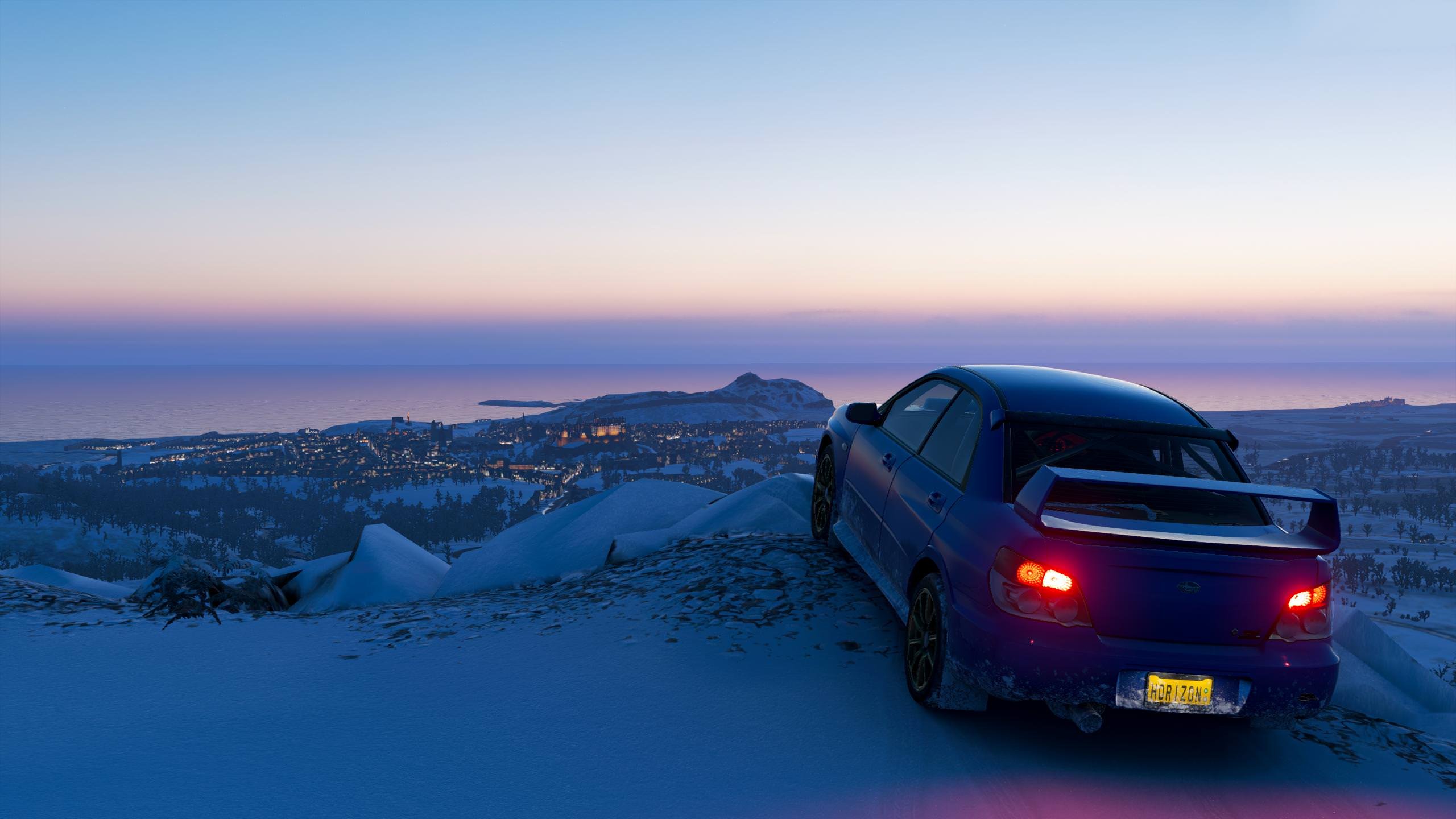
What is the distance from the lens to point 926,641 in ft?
14.0

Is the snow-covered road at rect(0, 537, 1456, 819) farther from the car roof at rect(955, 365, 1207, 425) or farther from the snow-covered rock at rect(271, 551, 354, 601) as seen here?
the snow-covered rock at rect(271, 551, 354, 601)

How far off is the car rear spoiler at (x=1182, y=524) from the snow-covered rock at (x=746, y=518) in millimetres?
5201

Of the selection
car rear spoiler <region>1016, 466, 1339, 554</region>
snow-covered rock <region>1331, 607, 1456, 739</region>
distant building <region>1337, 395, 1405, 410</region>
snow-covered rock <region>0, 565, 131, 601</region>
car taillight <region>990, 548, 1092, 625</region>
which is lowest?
distant building <region>1337, 395, 1405, 410</region>

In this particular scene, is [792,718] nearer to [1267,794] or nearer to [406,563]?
[1267,794]

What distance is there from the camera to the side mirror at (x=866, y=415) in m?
6.23

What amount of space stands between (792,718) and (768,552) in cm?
328

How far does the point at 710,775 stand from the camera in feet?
12.1

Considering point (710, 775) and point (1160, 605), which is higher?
point (1160, 605)

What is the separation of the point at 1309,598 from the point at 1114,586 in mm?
985

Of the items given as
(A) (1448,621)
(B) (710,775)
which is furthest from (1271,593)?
(A) (1448,621)

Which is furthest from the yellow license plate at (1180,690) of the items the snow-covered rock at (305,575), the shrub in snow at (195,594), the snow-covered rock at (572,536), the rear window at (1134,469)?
the snow-covered rock at (305,575)

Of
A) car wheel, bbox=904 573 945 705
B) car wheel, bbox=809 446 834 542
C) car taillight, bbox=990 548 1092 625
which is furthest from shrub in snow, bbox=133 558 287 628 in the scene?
car taillight, bbox=990 548 1092 625

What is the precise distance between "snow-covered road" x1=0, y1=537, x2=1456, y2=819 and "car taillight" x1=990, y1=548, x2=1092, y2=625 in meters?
0.89

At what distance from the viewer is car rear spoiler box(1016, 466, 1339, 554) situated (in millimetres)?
3459
